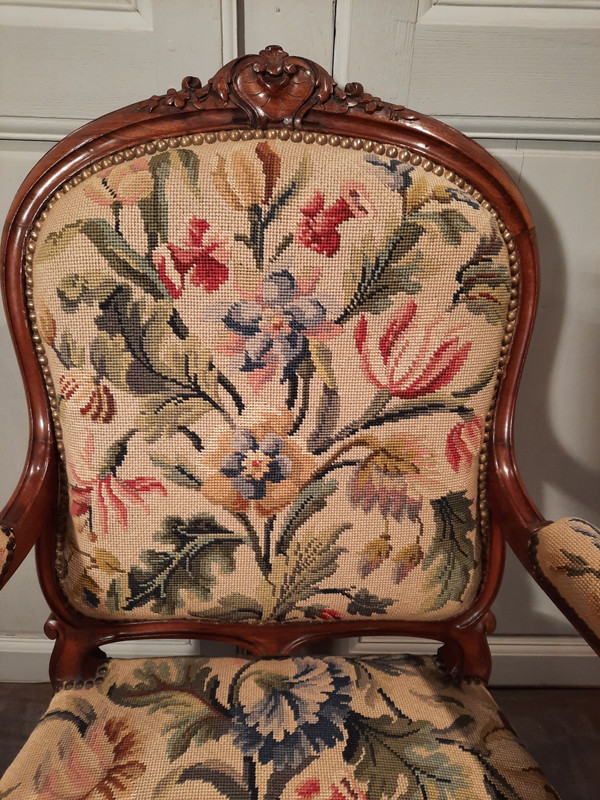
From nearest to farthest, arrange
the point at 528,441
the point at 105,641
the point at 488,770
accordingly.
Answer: the point at 488,770
the point at 105,641
the point at 528,441

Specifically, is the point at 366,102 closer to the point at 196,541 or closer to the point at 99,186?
the point at 99,186

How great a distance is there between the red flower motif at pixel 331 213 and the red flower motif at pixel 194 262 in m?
0.07

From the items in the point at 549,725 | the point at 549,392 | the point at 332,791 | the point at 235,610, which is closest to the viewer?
the point at 332,791

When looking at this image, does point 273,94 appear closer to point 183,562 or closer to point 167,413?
point 167,413

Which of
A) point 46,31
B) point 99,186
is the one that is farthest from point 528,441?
point 46,31

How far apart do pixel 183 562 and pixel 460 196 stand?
378 millimetres

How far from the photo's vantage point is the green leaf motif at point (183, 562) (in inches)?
18.1

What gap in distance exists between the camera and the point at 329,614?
49 centimetres

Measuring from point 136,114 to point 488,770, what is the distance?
22.0 inches

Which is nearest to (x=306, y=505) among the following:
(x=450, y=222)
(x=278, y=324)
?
(x=278, y=324)

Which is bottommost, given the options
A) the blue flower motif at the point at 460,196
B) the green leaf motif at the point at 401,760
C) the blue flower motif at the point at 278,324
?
the green leaf motif at the point at 401,760

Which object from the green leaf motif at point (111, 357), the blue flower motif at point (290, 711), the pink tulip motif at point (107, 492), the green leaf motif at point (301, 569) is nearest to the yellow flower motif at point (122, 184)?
the green leaf motif at point (111, 357)

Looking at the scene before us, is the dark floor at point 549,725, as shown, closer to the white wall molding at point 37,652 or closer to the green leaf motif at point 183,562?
the white wall molding at point 37,652

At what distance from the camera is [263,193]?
0.41 m
